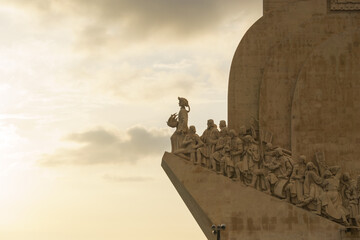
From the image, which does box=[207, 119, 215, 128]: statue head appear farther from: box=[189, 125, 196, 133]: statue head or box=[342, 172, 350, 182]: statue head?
box=[342, 172, 350, 182]: statue head

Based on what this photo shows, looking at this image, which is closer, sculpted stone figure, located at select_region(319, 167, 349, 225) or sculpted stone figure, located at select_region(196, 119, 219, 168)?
sculpted stone figure, located at select_region(319, 167, 349, 225)

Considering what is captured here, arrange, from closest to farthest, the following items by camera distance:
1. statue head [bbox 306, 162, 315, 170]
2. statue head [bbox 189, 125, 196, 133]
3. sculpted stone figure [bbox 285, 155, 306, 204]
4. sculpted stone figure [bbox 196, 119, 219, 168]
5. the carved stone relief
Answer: sculpted stone figure [bbox 285, 155, 306, 204] → statue head [bbox 306, 162, 315, 170] → sculpted stone figure [bbox 196, 119, 219, 168] → statue head [bbox 189, 125, 196, 133] → the carved stone relief

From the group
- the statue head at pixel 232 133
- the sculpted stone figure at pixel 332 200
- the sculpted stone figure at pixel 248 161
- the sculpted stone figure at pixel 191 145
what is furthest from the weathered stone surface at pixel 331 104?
the sculpted stone figure at pixel 191 145

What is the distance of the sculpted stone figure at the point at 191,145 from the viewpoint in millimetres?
25359

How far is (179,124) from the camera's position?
25859 mm

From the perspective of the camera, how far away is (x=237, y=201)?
81.1 feet

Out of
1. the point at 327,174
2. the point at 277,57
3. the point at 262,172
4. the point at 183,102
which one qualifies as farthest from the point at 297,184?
the point at 183,102

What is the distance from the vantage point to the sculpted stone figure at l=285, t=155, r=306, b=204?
24734mm

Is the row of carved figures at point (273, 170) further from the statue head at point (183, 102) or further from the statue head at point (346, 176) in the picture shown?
the statue head at point (183, 102)

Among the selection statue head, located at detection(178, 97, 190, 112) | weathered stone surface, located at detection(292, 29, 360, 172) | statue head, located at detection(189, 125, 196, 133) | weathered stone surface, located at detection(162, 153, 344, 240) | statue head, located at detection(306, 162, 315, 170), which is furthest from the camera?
statue head, located at detection(178, 97, 190, 112)

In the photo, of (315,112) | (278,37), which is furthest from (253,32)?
(315,112)

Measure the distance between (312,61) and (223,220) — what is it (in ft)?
15.4

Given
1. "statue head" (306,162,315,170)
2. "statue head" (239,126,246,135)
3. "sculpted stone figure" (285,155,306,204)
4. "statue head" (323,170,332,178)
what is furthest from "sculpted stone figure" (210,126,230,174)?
"statue head" (323,170,332,178)

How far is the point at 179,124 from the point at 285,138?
105 inches
